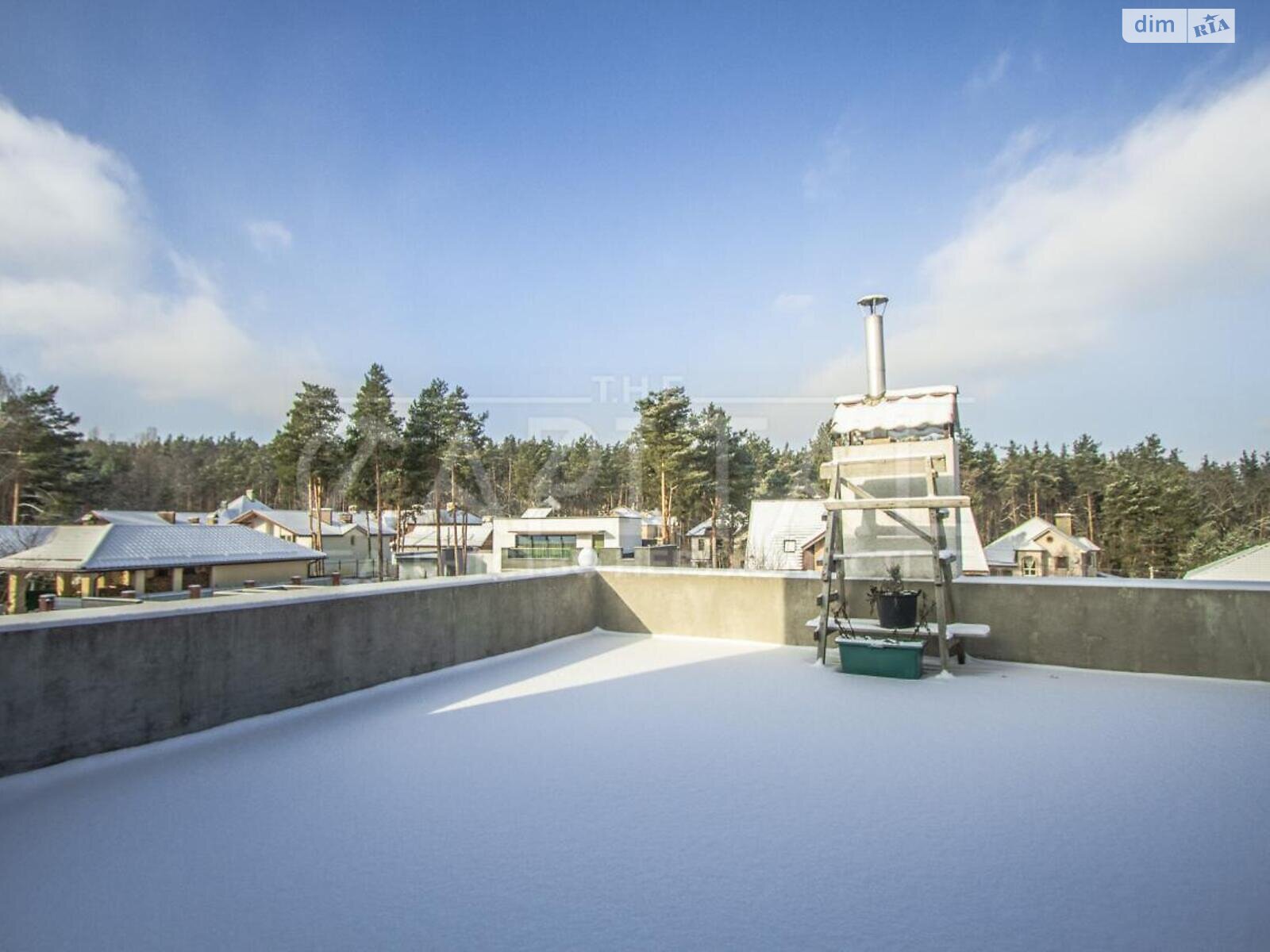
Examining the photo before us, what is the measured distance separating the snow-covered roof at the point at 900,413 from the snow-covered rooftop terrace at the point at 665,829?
248cm

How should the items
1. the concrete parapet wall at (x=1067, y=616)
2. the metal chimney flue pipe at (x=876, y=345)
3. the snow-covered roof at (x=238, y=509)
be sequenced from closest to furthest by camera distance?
the concrete parapet wall at (x=1067, y=616) → the metal chimney flue pipe at (x=876, y=345) → the snow-covered roof at (x=238, y=509)

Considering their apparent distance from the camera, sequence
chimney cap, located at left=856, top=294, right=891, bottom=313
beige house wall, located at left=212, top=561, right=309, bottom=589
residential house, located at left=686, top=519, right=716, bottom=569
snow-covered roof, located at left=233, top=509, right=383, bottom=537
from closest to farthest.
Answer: chimney cap, located at left=856, top=294, right=891, bottom=313, beige house wall, located at left=212, top=561, right=309, bottom=589, residential house, located at left=686, top=519, right=716, bottom=569, snow-covered roof, located at left=233, top=509, right=383, bottom=537

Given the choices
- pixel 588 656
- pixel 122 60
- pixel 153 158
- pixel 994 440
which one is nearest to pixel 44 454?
pixel 153 158

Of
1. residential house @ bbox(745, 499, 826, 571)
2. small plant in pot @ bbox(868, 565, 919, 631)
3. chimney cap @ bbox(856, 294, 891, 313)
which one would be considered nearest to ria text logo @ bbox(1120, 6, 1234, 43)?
chimney cap @ bbox(856, 294, 891, 313)

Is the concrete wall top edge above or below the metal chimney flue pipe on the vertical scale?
below

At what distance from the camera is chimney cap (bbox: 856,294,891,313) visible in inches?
250

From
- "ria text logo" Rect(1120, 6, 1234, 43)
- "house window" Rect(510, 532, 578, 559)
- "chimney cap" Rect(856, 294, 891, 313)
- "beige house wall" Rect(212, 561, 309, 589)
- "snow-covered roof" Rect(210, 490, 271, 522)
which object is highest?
"ria text logo" Rect(1120, 6, 1234, 43)

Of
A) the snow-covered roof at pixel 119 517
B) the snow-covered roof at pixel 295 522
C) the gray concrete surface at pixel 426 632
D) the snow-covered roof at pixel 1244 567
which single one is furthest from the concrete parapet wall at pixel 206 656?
the snow-covered roof at pixel 295 522

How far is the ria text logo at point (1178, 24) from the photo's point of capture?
19.9 feet

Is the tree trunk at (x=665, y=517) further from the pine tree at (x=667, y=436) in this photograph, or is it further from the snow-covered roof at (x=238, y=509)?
the snow-covered roof at (x=238, y=509)

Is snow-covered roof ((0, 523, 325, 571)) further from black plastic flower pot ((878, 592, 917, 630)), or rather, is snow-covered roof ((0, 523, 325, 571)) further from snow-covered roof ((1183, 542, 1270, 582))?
snow-covered roof ((1183, 542, 1270, 582))

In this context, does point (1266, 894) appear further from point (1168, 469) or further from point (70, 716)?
point (1168, 469)

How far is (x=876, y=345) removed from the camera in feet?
20.5

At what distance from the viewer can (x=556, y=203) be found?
36.0 feet
